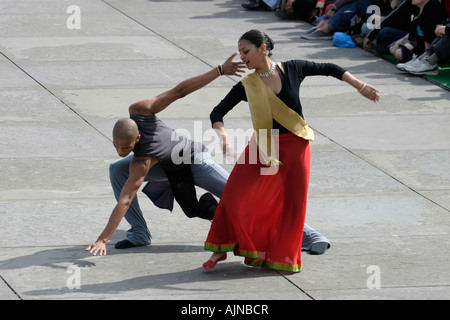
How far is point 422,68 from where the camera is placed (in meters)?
13.2

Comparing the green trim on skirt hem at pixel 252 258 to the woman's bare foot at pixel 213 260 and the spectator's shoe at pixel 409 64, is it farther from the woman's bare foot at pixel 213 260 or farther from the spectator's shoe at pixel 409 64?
the spectator's shoe at pixel 409 64

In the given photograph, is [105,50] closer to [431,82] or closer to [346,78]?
[431,82]

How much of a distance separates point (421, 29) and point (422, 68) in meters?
0.54

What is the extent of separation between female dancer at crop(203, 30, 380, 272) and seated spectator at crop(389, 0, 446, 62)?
21.6 ft

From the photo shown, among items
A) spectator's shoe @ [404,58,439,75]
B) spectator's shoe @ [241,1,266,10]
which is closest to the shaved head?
spectator's shoe @ [404,58,439,75]

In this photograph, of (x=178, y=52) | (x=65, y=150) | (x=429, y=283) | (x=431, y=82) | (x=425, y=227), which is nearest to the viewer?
(x=429, y=283)

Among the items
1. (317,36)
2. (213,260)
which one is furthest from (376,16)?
(213,260)

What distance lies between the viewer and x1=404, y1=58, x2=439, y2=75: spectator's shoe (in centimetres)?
1321

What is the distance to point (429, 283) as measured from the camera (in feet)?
22.2

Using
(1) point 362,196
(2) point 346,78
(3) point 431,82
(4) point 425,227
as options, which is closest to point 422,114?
(3) point 431,82

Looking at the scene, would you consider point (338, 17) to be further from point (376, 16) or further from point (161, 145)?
point (161, 145)
